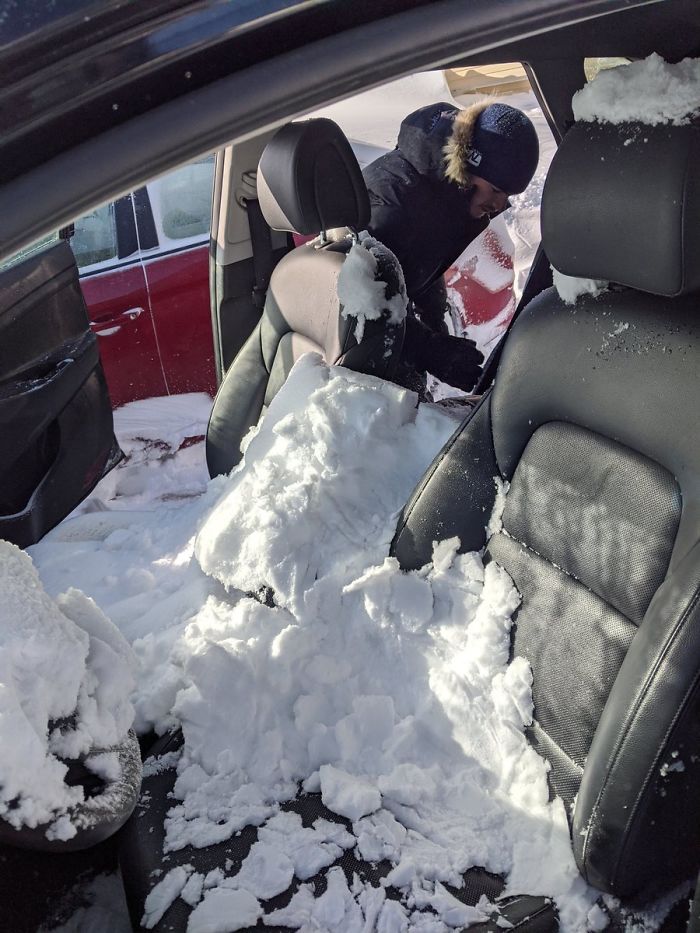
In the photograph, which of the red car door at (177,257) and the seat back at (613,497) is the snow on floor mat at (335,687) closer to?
the seat back at (613,497)

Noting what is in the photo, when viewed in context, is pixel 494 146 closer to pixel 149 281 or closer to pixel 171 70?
pixel 149 281

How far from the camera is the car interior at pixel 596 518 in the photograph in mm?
1171

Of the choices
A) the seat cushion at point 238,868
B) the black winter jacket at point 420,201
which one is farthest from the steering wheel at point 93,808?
the black winter jacket at point 420,201

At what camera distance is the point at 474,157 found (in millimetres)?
2869

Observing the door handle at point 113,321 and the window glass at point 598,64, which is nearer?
the window glass at point 598,64

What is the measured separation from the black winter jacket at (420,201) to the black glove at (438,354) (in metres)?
0.42

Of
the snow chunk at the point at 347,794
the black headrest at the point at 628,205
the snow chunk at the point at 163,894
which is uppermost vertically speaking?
the black headrest at the point at 628,205

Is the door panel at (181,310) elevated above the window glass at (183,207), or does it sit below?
below

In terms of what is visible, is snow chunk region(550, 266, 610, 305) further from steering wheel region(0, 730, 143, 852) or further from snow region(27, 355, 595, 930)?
steering wheel region(0, 730, 143, 852)

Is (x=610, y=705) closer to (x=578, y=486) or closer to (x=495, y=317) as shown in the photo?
(x=578, y=486)

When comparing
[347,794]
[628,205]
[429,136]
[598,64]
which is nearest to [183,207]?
[429,136]

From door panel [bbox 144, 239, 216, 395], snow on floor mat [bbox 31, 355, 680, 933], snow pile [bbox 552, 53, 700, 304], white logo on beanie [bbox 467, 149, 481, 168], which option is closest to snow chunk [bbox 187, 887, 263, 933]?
snow on floor mat [bbox 31, 355, 680, 933]

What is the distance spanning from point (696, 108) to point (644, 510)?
1.94 feet

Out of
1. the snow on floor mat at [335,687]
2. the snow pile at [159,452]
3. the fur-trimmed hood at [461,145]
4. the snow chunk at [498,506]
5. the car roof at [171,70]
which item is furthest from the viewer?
the snow pile at [159,452]
